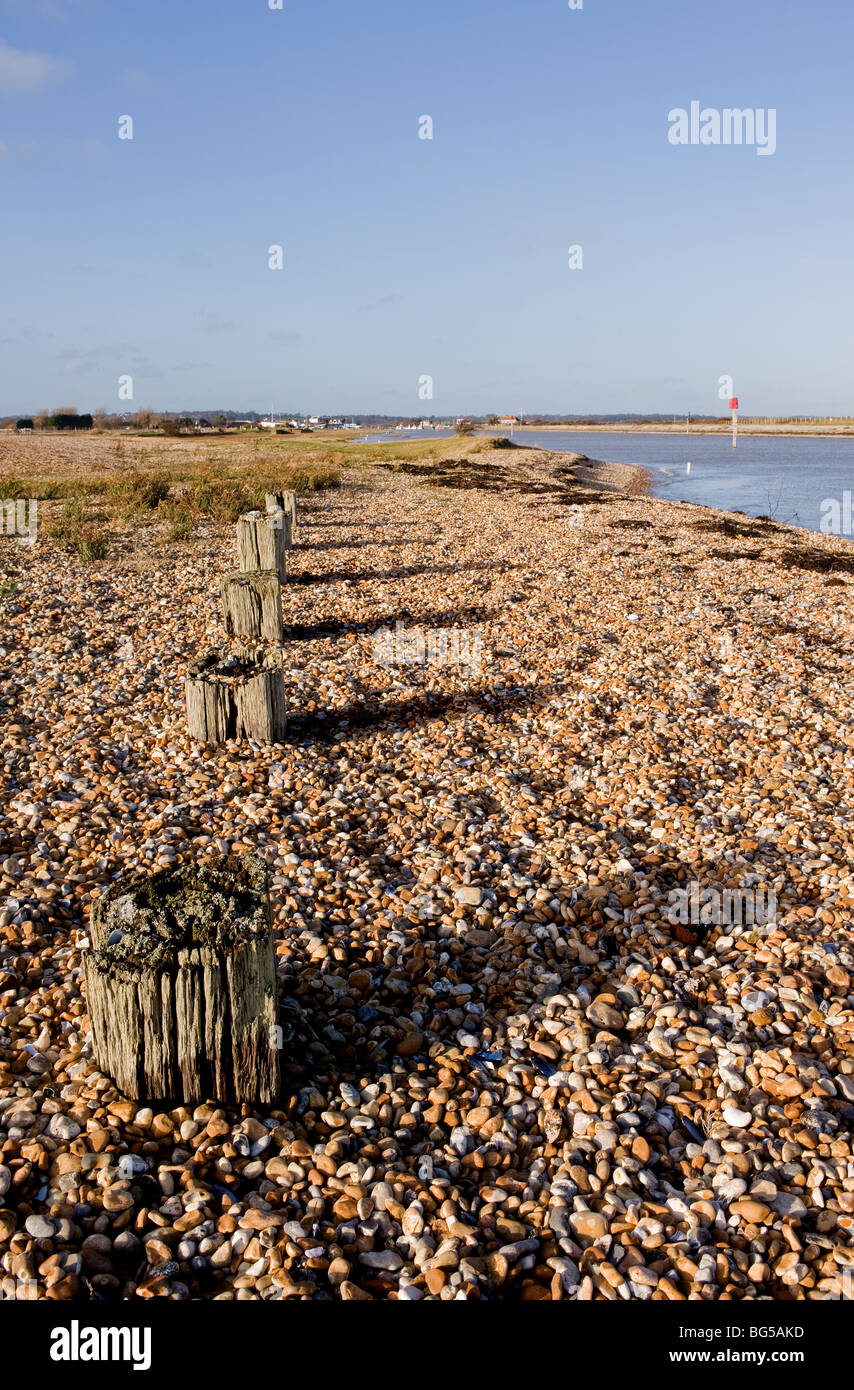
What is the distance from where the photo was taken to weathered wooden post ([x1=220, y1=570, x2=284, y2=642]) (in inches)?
380

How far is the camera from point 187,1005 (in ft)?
10.5

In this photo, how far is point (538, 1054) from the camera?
3.78 m

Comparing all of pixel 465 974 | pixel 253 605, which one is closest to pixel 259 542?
pixel 253 605

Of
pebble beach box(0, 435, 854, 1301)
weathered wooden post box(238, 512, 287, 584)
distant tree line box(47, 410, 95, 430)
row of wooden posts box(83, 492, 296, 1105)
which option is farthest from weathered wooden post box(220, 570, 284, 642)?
distant tree line box(47, 410, 95, 430)

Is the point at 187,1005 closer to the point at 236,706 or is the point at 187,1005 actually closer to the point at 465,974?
the point at 465,974

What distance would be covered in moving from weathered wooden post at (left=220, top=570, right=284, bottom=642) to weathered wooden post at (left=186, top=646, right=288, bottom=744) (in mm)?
2803

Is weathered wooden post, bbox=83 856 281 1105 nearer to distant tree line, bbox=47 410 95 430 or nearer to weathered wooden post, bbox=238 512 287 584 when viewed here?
weathered wooden post, bbox=238 512 287 584

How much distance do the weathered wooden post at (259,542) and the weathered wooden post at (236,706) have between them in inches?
198

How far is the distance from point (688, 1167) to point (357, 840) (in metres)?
2.92

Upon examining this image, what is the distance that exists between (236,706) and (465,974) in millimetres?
3323

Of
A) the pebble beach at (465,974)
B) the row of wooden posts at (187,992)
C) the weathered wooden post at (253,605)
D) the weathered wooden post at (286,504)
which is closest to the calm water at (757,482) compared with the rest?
the weathered wooden post at (286,504)

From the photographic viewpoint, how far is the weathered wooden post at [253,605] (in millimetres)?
9656
